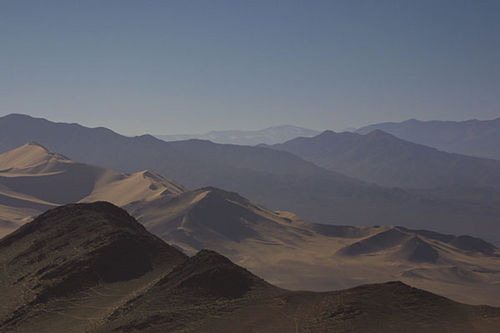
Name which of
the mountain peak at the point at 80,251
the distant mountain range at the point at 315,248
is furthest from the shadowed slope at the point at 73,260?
the distant mountain range at the point at 315,248

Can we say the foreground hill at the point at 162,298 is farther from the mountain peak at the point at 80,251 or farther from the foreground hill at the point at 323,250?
the foreground hill at the point at 323,250

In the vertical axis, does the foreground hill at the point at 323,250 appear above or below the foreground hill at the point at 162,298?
below

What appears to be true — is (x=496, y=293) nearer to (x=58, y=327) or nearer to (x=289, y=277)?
(x=289, y=277)

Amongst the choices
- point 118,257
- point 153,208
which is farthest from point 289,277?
point 118,257

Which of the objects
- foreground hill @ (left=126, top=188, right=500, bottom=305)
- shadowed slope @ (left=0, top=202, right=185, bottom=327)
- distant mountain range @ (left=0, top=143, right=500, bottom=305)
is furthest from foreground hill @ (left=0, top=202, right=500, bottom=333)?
distant mountain range @ (left=0, top=143, right=500, bottom=305)

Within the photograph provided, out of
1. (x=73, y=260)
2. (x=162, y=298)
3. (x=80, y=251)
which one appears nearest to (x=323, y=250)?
(x=80, y=251)

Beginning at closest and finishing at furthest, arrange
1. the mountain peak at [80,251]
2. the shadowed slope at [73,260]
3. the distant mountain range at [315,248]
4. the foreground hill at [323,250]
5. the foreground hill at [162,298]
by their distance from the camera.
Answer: the foreground hill at [162,298], the shadowed slope at [73,260], the mountain peak at [80,251], the foreground hill at [323,250], the distant mountain range at [315,248]

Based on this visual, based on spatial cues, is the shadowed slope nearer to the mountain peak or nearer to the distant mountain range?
the mountain peak
